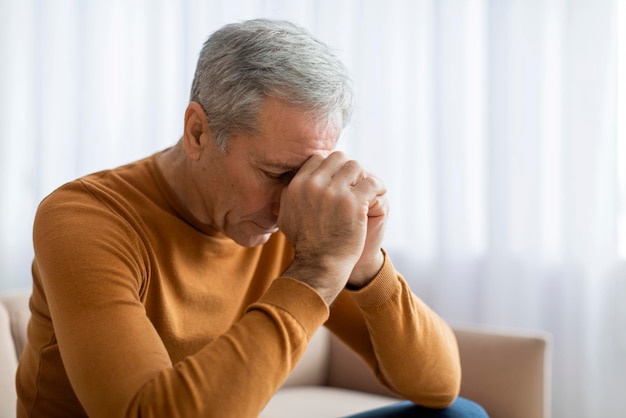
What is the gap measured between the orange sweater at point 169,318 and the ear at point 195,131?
0.35 ft

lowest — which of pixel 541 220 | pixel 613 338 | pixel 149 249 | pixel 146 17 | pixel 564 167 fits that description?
pixel 613 338

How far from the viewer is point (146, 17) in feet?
10.5

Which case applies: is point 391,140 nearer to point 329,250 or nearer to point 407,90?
point 407,90

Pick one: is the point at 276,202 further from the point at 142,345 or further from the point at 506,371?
the point at 506,371

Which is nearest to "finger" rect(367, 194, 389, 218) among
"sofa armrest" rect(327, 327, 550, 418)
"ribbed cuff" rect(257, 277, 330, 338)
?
"ribbed cuff" rect(257, 277, 330, 338)

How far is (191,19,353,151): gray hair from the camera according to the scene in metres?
1.29

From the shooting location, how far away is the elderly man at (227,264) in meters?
1.11

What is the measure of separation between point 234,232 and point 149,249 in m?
0.16

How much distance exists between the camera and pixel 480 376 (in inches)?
91.2

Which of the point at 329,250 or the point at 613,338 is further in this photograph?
the point at 613,338

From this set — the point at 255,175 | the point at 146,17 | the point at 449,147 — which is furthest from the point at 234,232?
the point at 146,17

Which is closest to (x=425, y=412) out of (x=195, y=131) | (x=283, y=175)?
(x=283, y=175)

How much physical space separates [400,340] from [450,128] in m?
1.57

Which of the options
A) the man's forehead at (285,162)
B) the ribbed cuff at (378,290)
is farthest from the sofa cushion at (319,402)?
the man's forehead at (285,162)
